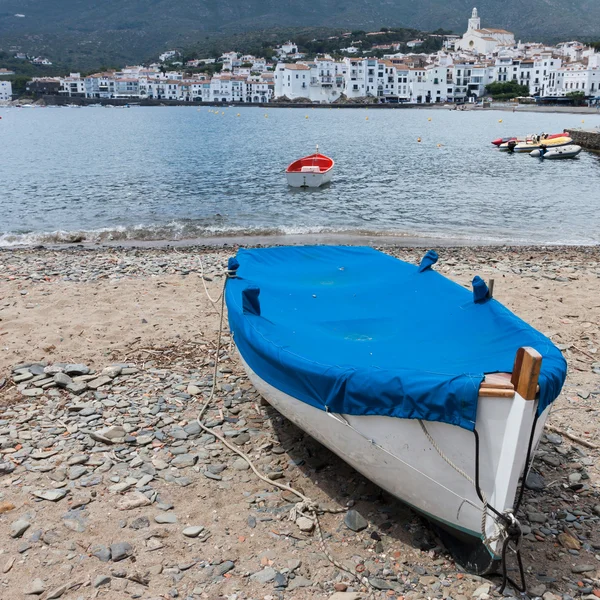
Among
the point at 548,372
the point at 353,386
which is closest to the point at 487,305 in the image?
the point at 548,372

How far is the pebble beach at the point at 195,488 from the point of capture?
439cm

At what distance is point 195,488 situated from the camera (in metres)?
5.46

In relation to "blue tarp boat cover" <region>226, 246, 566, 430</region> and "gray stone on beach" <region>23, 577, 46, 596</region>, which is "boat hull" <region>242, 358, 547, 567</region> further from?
"gray stone on beach" <region>23, 577, 46, 596</region>

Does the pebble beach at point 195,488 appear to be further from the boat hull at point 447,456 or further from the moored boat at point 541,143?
the moored boat at point 541,143

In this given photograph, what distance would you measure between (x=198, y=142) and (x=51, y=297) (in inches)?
2290

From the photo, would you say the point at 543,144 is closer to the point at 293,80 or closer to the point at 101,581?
the point at 101,581

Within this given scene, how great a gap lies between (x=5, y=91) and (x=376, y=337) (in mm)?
223164

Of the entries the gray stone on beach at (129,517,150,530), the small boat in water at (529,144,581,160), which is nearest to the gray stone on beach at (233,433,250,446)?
the gray stone on beach at (129,517,150,530)

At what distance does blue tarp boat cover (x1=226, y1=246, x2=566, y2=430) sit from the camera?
14.0 feet

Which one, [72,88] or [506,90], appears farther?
[72,88]

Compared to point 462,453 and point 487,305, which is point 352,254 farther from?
point 462,453

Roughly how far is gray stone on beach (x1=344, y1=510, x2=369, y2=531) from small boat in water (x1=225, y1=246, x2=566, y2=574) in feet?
1.29

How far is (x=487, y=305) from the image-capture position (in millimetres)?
5887

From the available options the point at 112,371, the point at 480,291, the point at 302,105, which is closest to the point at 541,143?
the point at 480,291
